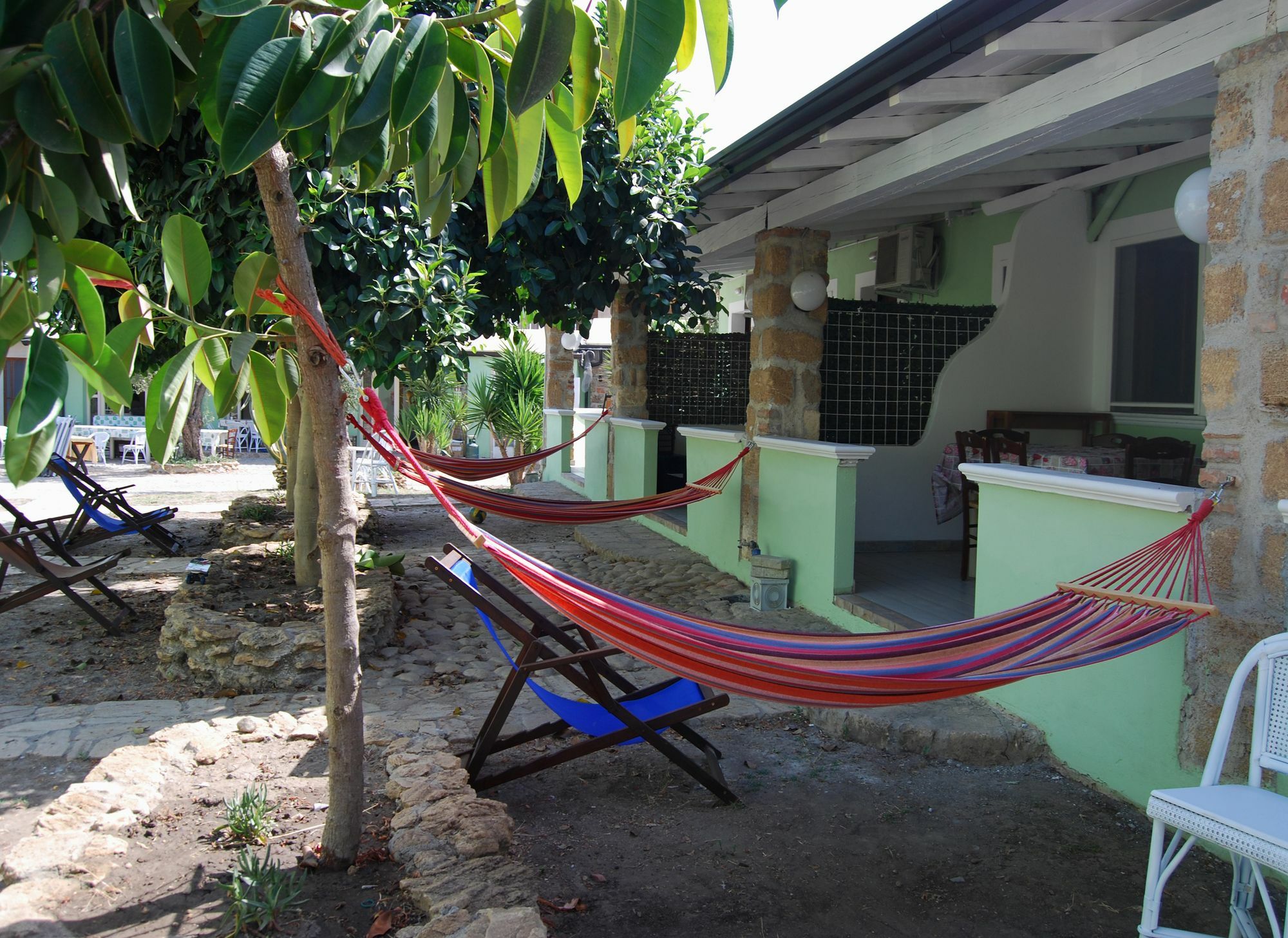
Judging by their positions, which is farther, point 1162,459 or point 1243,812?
point 1162,459

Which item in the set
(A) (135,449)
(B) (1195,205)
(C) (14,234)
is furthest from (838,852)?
(A) (135,449)

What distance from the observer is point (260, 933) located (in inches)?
80.6

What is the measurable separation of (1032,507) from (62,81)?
299 cm

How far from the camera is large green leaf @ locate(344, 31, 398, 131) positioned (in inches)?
45.3

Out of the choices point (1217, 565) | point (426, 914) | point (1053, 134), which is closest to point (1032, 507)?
point (1217, 565)

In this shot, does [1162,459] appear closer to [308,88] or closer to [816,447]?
[816,447]

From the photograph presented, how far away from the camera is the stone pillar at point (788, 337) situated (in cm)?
522

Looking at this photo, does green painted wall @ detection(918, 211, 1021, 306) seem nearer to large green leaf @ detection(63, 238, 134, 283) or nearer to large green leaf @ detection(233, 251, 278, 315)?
large green leaf @ detection(233, 251, 278, 315)

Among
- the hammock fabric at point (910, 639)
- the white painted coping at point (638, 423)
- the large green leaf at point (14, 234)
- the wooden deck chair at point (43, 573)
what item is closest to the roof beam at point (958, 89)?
the hammock fabric at point (910, 639)

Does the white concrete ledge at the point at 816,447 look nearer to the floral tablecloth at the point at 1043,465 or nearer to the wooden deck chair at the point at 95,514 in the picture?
the floral tablecloth at the point at 1043,465

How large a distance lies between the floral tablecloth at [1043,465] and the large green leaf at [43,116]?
10.7 feet

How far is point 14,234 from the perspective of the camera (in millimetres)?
1131

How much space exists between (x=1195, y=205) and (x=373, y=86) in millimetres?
2526

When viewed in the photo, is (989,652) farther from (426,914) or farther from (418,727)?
(418,727)
